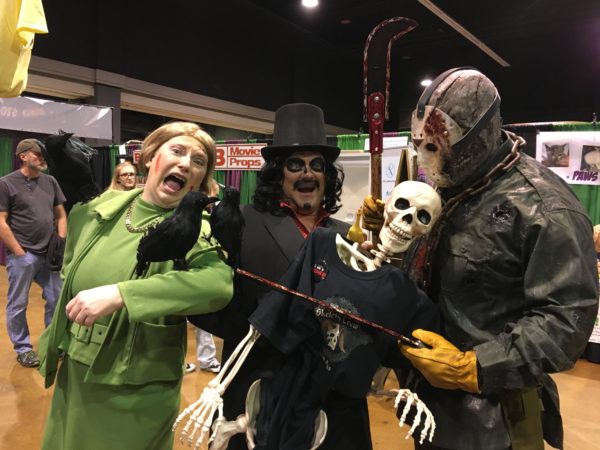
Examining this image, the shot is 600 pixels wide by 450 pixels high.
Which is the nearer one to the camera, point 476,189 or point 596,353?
point 476,189

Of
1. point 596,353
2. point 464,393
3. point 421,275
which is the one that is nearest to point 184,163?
point 421,275

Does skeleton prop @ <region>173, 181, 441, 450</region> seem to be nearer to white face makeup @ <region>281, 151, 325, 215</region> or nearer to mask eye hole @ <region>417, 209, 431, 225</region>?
mask eye hole @ <region>417, 209, 431, 225</region>

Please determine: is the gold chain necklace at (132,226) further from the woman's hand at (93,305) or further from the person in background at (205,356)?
the person in background at (205,356)

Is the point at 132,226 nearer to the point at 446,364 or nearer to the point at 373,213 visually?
the point at 373,213

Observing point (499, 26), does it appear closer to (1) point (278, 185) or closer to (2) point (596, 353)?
(2) point (596, 353)

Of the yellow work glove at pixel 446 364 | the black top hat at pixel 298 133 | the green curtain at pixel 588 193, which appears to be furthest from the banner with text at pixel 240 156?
the yellow work glove at pixel 446 364

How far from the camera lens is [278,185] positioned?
187 centimetres

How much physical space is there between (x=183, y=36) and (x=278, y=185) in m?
7.37

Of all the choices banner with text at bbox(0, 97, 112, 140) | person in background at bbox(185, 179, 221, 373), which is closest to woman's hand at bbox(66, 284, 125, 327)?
person in background at bbox(185, 179, 221, 373)

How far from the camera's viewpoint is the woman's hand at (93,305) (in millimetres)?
1251

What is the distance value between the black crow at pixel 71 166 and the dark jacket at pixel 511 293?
1.22 meters

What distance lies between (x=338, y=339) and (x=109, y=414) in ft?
2.51

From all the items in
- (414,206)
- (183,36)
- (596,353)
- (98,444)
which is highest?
(183,36)

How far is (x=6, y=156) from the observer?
8133 millimetres
